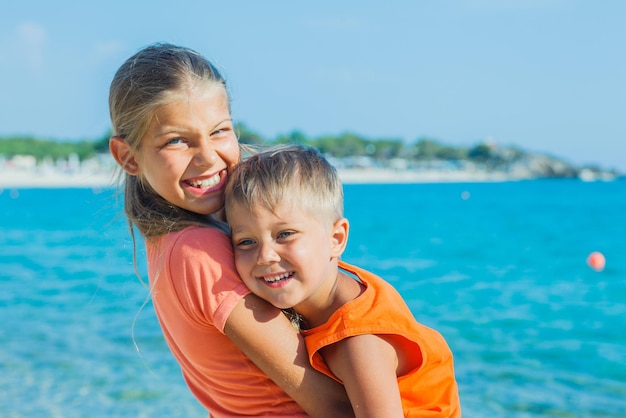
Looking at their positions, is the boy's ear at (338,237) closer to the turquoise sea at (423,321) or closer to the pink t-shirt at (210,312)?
the pink t-shirt at (210,312)

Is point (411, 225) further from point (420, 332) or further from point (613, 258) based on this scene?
point (420, 332)

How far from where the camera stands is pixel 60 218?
37.4 m

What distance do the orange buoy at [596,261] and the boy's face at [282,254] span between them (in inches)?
679

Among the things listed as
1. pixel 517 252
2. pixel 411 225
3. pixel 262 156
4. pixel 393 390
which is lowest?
pixel 411 225

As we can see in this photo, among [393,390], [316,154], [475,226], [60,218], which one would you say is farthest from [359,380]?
[60,218]

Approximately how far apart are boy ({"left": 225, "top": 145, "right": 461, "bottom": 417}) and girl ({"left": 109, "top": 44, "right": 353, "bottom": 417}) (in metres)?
0.07

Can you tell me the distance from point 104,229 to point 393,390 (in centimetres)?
A: 133

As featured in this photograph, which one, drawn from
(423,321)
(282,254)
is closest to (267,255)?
(282,254)

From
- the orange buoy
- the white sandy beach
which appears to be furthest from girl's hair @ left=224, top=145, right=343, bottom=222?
the white sandy beach

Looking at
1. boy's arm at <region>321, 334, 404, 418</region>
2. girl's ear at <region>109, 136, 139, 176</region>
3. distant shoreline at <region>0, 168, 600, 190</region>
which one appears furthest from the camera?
distant shoreline at <region>0, 168, 600, 190</region>

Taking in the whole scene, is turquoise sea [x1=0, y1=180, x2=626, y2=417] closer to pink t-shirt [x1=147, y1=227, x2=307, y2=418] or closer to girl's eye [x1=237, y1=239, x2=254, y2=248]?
pink t-shirt [x1=147, y1=227, x2=307, y2=418]

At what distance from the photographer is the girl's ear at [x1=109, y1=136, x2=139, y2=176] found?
2416 mm

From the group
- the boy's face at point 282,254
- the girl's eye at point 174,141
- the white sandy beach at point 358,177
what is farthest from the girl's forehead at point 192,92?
the white sandy beach at point 358,177

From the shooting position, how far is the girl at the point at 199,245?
6.99ft
